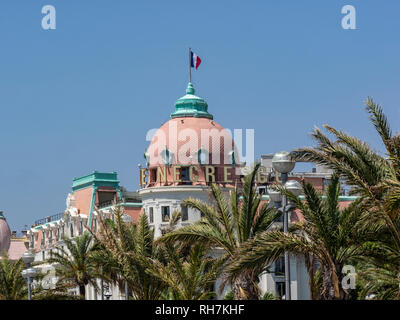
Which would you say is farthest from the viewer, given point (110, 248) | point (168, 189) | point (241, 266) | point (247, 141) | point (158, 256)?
point (168, 189)

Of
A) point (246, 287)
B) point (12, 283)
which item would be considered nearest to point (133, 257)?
point (246, 287)

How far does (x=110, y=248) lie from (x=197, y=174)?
39714mm

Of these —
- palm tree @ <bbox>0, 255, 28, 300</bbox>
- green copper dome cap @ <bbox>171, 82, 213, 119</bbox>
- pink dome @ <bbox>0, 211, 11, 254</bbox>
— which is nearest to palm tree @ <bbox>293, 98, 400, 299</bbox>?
palm tree @ <bbox>0, 255, 28, 300</bbox>

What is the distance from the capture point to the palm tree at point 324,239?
26.9m

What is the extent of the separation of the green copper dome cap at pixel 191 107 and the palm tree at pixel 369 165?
2116 inches

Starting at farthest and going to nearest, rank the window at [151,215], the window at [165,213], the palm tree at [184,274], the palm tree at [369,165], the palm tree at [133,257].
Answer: the window at [151,215], the window at [165,213], the palm tree at [133,257], the palm tree at [184,274], the palm tree at [369,165]

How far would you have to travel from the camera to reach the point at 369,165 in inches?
1054

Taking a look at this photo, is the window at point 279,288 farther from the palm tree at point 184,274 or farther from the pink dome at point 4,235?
the pink dome at point 4,235

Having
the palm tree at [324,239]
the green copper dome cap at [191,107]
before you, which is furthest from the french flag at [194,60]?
the palm tree at [324,239]

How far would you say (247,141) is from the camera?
73.9 m

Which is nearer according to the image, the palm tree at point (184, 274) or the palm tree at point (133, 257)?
the palm tree at point (184, 274)

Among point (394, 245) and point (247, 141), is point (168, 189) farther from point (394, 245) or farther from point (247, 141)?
point (394, 245)

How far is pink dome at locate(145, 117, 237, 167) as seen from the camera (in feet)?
261
